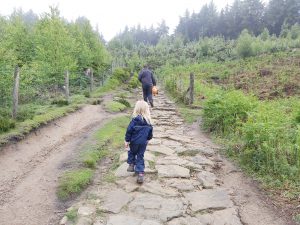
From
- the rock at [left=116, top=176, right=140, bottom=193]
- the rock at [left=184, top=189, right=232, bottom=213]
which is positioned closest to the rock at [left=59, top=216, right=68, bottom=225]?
the rock at [left=116, top=176, right=140, bottom=193]

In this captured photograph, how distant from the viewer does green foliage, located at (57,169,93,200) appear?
6.09 metres

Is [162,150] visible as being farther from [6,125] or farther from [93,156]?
[6,125]

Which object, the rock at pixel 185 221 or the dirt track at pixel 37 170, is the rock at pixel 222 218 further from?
the dirt track at pixel 37 170

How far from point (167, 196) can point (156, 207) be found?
0.53 meters

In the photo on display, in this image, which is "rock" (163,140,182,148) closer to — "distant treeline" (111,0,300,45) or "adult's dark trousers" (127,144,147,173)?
"adult's dark trousers" (127,144,147,173)

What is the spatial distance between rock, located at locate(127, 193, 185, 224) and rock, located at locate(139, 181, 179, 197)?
→ 18 cm

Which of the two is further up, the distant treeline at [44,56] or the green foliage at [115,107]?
the distant treeline at [44,56]

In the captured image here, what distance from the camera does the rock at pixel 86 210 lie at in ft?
17.3

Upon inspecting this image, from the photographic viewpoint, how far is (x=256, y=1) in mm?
91062

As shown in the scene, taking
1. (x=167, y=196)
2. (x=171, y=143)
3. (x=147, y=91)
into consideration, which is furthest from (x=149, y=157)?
(x=147, y=91)

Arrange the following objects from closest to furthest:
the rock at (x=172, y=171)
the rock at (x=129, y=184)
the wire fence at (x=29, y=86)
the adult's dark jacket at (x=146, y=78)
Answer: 1. the rock at (x=129, y=184)
2. the rock at (x=172, y=171)
3. the wire fence at (x=29, y=86)
4. the adult's dark jacket at (x=146, y=78)

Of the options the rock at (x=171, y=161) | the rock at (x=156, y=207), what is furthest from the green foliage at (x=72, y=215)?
the rock at (x=171, y=161)

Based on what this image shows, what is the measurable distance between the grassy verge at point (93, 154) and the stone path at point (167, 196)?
41 cm

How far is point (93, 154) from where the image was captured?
8.14 meters
